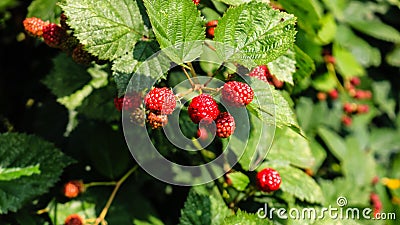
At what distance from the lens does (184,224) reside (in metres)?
1.46

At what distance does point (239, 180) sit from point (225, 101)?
49 centimetres

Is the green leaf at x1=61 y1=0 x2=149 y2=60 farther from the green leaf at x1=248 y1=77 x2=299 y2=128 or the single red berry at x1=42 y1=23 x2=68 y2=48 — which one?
the green leaf at x1=248 y1=77 x2=299 y2=128

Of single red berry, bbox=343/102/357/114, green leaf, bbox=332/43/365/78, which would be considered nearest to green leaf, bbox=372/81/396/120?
Answer: single red berry, bbox=343/102/357/114

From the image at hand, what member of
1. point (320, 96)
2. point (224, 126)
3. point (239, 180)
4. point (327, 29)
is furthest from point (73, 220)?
point (320, 96)

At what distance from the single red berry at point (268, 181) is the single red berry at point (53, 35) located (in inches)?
27.8

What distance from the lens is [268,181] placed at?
1.42 metres

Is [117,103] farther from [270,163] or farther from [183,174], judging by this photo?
[270,163]

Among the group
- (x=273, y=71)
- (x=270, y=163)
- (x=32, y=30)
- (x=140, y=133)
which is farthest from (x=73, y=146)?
(x=273, y=71)

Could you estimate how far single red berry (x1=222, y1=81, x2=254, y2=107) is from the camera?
40.1 inches

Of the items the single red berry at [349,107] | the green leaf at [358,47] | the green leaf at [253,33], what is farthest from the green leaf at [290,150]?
the single red berry at [349,107]

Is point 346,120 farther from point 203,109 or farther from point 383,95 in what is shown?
point 203,109

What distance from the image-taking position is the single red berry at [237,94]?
102cm

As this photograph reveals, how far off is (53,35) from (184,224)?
68cm

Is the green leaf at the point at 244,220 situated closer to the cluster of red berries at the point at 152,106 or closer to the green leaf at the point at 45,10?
the cluster of red berries at the point at 152,106
